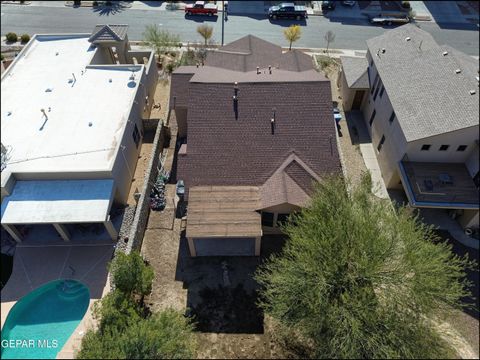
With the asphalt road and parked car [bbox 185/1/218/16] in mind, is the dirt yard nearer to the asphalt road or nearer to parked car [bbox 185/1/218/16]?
the asphalt road

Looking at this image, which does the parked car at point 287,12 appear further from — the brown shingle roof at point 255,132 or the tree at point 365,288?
the tree at point 365,288

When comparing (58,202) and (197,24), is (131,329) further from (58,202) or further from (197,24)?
(197,24)

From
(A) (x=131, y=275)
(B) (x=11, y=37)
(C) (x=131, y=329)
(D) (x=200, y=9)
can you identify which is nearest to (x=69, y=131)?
(A) (x=131, y=275)

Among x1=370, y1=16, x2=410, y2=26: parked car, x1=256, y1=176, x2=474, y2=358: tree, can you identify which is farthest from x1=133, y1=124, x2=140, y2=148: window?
x1=370, y1=16, x2=410, y2=26: parked car

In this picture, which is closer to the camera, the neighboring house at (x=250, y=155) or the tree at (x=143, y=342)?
the tree at (x=143, y=342)

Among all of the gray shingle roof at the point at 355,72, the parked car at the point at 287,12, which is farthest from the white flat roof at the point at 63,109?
the parked car at the point at 287,12

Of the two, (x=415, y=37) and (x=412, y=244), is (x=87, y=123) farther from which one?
(x=415, y=37)
